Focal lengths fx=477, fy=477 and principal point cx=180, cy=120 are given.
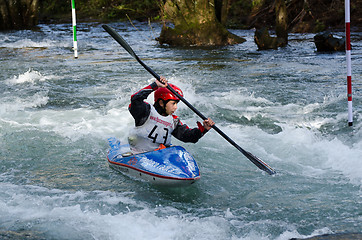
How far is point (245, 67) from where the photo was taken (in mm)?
10359

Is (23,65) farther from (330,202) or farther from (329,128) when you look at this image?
(330,202)

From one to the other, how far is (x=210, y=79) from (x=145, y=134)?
4965mm

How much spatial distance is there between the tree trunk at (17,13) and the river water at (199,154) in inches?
401

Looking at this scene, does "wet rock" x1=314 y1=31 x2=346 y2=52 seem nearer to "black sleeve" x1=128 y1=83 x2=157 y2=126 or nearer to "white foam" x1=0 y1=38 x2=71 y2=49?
"white foam" x1=0 y1=38 x2=71 y2=49

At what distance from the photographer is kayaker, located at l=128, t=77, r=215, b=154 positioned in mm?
4199

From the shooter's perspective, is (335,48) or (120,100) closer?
(120,100)

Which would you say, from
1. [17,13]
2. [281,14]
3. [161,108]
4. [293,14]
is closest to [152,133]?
[161,108]

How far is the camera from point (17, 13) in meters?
20.6

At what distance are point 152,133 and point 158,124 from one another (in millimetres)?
103

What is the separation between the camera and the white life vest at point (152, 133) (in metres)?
4.26

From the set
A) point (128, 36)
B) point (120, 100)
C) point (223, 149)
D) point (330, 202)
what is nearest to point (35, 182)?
point (223, 149)

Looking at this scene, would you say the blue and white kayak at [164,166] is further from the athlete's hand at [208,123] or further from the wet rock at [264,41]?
the wet rock at [264,41]

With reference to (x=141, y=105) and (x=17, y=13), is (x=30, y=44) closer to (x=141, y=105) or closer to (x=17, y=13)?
(x=17, y=13)

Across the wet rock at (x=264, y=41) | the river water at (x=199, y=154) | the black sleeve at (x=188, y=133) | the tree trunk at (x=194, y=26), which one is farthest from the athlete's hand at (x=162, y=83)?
the tree trunk at (x=194, y=26)
